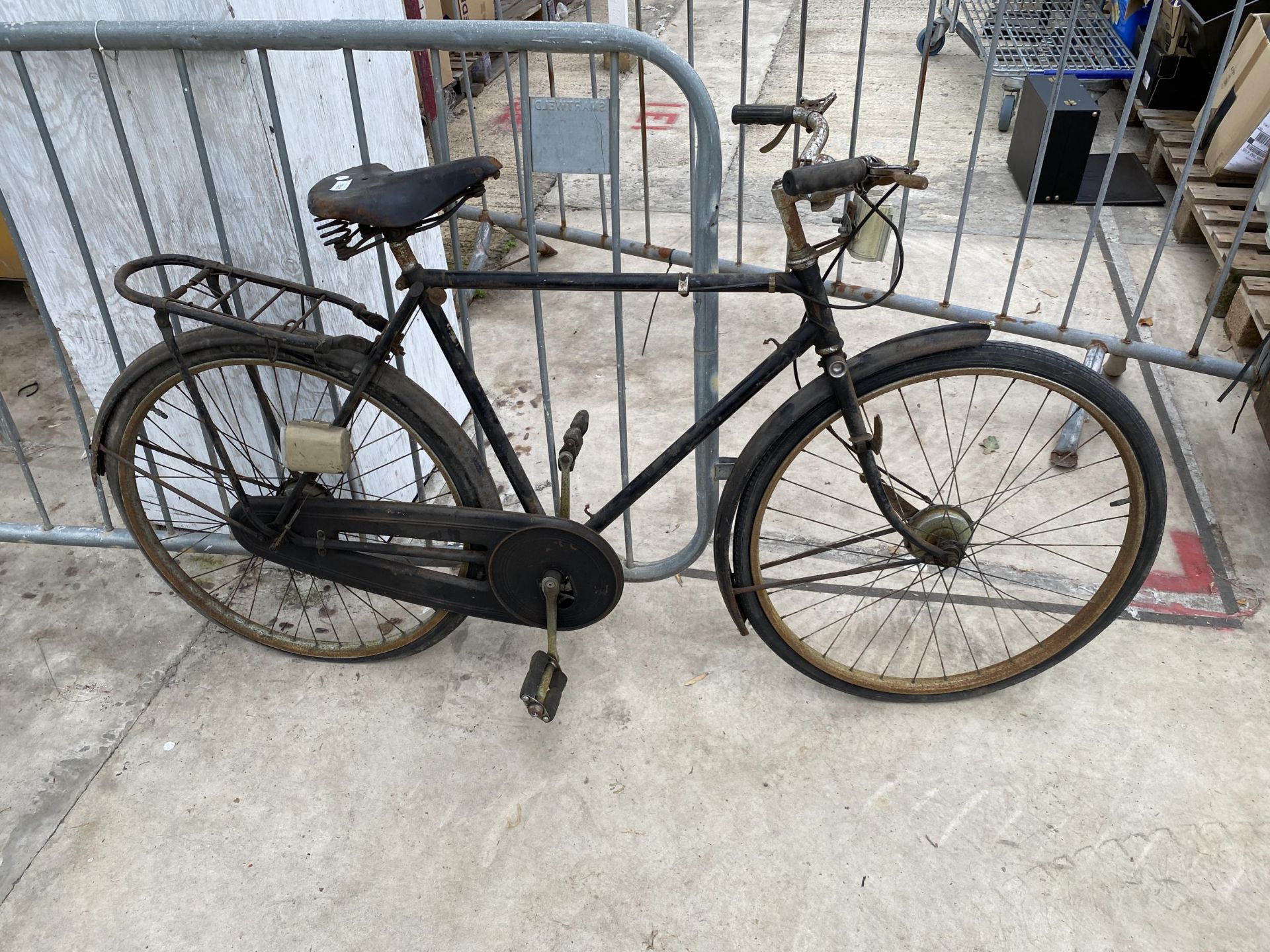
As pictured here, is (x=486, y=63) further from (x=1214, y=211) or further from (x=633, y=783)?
(x=633, y=783)

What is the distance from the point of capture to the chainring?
2357mm

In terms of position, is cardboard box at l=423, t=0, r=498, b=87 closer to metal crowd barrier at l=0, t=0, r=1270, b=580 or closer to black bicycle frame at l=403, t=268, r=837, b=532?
metal crowd barrier at l=0, t=0, r=1270, b=580

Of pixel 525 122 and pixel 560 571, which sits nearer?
pixel 525 122

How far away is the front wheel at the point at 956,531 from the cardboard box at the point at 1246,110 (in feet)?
5.18

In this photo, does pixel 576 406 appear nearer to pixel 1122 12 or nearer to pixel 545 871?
pixel 545 871

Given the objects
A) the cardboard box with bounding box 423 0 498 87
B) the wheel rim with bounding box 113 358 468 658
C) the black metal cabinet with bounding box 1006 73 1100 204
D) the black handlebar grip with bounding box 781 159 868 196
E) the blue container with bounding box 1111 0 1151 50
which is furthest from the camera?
the blue container with bounding box 1111 0 1151 50

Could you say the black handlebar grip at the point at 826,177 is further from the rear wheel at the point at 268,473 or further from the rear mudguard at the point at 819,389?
the rear wheel at the point at 268,473

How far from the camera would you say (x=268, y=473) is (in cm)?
298

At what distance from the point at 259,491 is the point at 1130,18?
626cm

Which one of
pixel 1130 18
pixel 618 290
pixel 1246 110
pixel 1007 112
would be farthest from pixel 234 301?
pixel 1130 18

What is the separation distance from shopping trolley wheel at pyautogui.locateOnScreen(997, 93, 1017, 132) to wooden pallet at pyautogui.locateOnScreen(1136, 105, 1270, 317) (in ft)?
2.73

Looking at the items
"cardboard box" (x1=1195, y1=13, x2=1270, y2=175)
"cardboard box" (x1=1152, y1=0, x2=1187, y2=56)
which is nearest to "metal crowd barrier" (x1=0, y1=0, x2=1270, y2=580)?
"cardboard box" (x1=1195, y1=13, x2=1270, y2=175)

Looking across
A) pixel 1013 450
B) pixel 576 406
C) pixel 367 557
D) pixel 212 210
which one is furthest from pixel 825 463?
pixel 212 210

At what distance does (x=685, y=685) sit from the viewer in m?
2.64
